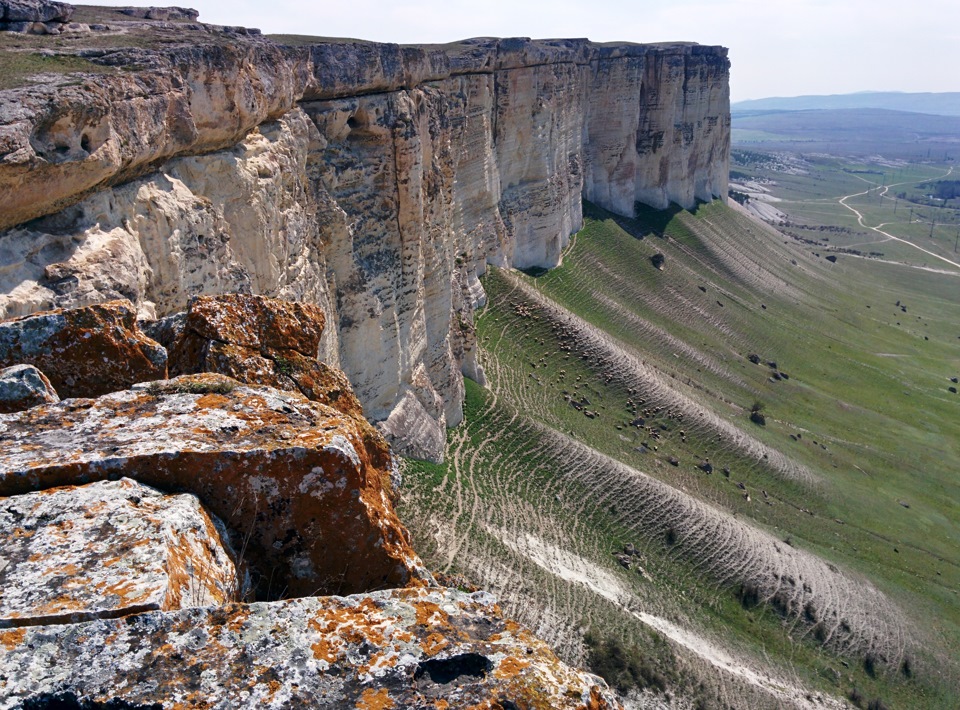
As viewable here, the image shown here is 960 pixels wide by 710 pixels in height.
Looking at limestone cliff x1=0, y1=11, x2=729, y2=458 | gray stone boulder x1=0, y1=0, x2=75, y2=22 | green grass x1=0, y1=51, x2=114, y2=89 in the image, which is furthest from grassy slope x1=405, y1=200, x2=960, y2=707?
gray stone boulder x1=0, y1=0, x2=75, y2=22

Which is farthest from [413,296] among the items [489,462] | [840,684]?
[840,684]

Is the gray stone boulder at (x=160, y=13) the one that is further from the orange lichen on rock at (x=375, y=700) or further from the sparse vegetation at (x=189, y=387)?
the orange lichen on rock at (x=375, y=700)

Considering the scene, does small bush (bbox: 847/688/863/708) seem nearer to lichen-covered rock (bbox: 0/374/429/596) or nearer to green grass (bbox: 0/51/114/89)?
lichen-covered rock (bbox: 0/374/429/596)

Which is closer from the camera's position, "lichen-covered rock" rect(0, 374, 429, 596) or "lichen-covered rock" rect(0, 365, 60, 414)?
"lichen-covered rock" rect(0, 374, 429, 596)

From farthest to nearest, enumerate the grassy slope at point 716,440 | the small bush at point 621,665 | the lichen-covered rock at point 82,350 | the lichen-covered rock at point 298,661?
the grassy slope at point 716,440 < the small bush at point 621,665 < the lichen-covered rock at point 82,350 < the lichen-covered rock at point 298,661

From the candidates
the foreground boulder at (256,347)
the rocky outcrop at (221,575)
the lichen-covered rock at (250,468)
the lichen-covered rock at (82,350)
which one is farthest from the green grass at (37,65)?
the lichen-covered rock at (250,468)
